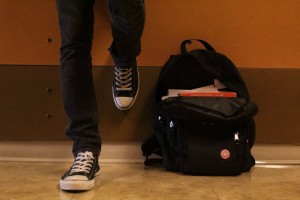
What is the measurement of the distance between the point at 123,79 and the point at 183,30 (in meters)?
0.37

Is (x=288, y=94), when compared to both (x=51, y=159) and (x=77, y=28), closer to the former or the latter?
(x=77, y=28)

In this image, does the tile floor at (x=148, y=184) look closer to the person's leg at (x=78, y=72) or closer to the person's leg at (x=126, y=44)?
the person's leg at (x=78, y=72)

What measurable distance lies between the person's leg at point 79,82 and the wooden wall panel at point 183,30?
14.1 inches

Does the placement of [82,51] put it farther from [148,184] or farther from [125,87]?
[148,184]

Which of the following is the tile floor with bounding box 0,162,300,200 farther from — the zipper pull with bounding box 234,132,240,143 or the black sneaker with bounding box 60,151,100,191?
the zipper pull with bounding box 234,132,240,143

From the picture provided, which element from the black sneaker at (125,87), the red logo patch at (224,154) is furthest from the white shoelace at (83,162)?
the red logo patch at (224,154)

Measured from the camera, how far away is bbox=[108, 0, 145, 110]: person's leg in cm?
120

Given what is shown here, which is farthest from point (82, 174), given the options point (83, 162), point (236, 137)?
point (236, 137)

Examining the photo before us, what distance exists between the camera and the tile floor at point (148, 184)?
114 cm

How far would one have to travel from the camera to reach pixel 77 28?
1.22 m

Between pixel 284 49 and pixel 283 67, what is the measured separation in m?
0.08

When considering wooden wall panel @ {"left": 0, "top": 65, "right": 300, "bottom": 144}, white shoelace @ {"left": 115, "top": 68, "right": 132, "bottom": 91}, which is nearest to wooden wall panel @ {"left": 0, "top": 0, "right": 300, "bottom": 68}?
wooden wall panel @ {"left": 0, "top": 65, "right": 300, "bottom": 144}

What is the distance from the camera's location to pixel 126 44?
1297mm

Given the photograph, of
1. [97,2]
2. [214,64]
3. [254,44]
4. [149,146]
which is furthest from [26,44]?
[254,44]
